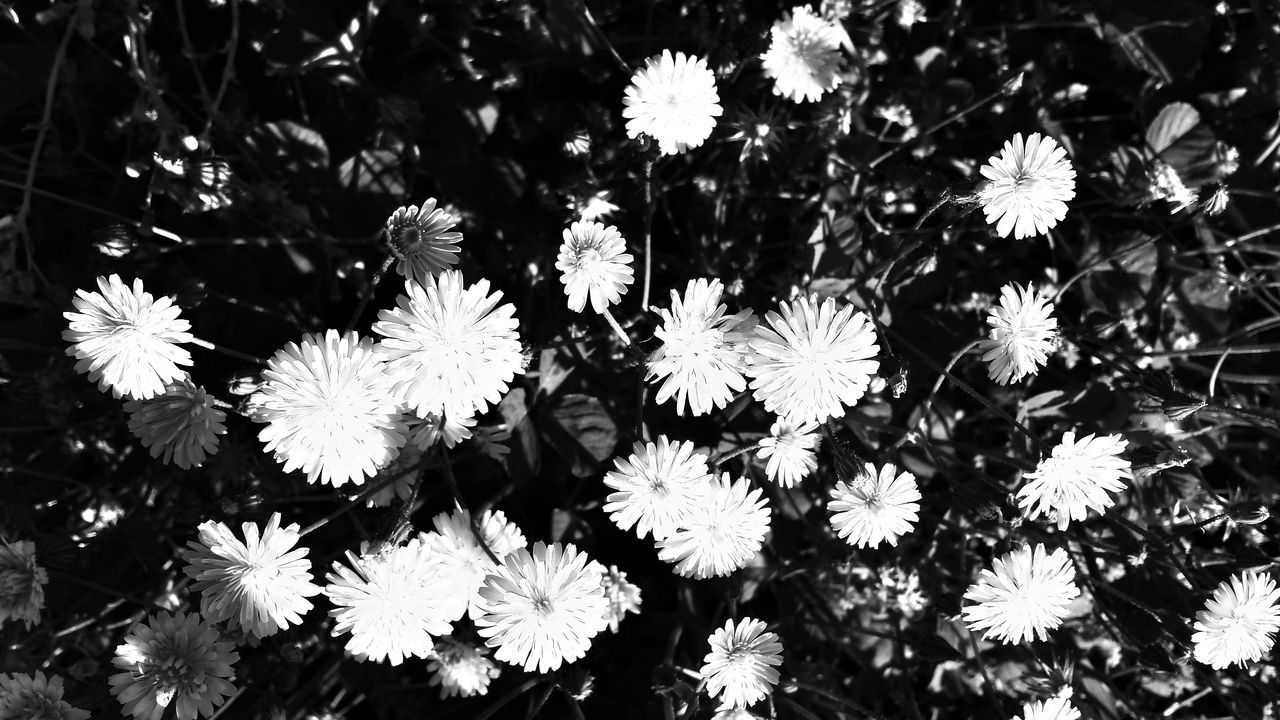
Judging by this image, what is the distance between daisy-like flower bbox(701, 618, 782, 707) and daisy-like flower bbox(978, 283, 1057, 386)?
1.06 m

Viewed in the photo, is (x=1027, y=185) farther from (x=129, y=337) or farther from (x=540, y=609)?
(x=129, y=337)

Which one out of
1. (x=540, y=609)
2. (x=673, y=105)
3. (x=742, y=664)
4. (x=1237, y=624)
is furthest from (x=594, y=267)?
(x=1237, y=624)

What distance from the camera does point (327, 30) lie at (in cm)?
295

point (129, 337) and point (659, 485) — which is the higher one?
point (659, 485)

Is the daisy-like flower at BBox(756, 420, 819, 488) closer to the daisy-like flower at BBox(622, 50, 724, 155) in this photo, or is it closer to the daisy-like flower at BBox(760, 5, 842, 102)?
the daisy-like flower at BBox(622, 50, 724, 155)

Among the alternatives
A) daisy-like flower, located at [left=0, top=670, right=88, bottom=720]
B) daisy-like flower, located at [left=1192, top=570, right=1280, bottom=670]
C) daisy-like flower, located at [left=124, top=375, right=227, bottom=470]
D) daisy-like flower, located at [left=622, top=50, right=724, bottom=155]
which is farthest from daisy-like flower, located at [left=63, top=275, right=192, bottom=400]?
daisy-like flower, located at [left=1192, top=570, right=1280, bottom=670]

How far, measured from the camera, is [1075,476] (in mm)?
2584

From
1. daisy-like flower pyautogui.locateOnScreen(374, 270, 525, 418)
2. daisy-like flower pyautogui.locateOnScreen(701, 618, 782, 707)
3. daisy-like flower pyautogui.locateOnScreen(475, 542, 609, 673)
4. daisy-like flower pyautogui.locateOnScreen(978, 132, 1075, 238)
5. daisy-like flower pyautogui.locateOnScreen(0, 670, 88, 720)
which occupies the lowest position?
daisy-like flower pyautogui.locateOnScreen(0, 670, 88, 720)

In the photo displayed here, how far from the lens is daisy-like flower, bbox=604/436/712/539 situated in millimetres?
2393

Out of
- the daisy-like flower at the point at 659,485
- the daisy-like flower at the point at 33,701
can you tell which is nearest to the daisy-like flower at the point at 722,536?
the daisy-like flower at the point at 659,485

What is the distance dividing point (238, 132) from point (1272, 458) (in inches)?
162

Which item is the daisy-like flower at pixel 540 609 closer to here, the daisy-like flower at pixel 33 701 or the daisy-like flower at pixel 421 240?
the daisy-like flower at pixel 421 240

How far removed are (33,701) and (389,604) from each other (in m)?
1.06

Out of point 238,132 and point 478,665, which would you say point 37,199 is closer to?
point 238,132
